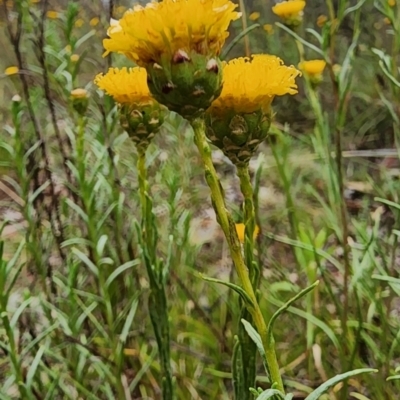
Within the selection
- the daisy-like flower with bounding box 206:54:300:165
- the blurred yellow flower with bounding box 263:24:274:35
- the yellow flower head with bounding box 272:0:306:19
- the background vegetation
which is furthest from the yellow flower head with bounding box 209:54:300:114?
the blurred yellow flower with bounding box 263:24:274:35

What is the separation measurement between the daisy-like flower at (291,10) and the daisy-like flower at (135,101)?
654 millimetres

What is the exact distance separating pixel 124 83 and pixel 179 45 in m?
0.39

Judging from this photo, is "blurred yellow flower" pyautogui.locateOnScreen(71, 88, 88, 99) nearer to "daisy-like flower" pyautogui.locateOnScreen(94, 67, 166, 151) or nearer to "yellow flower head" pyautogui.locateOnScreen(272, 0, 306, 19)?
"daisy-like flower" pyautogui.locateOnScreen(94, 67, 166, 151)

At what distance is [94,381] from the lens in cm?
140

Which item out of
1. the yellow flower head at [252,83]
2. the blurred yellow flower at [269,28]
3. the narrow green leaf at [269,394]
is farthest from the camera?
the blurred yellow flower at [269,28]

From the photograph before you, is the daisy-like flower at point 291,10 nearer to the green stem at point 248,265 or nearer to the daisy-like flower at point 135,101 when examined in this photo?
the daisy-like flower at point 135,101

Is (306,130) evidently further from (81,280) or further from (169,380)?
(169,380)

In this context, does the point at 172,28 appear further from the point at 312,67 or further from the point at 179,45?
the point at 312,67

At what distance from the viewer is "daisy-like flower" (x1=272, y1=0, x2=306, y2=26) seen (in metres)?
1.43

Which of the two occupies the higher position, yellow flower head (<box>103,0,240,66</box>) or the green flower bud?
yellow flower head (<box>103,0,240,66</box>)

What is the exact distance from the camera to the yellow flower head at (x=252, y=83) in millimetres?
576

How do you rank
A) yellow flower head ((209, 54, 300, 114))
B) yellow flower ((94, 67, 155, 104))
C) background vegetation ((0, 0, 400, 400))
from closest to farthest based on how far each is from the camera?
yellow flower head ((209, 54, 300, 114)) < yellow flower ((94, 67, 155, 104)) < background vegetation ((0, 0, 400, 400))

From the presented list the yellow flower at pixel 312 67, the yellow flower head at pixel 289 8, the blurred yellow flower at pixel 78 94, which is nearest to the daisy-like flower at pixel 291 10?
the yellow flower head at pixel 289 8

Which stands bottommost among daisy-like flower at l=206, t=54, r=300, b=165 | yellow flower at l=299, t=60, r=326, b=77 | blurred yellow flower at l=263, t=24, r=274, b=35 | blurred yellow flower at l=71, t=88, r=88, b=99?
daisy-like flower at l=206, t=54, r=300, b=165
